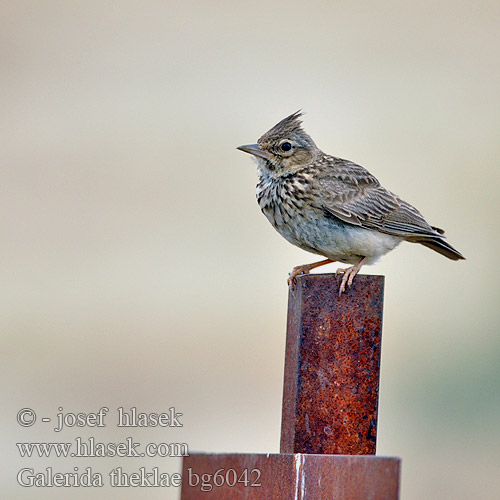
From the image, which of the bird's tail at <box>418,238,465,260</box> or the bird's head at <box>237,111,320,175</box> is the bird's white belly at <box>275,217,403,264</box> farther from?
the bird's head at <box>237,111,320,175</box>

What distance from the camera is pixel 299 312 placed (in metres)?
4.86

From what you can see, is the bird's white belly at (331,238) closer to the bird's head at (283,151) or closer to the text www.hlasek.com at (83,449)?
the bird's head at (283,151)

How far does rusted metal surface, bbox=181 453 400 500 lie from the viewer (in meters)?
4.07

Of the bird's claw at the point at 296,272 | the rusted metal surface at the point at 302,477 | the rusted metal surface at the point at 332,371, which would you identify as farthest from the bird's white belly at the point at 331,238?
the rusted metal surface at the point at 302,477

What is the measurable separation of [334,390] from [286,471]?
0.71 m

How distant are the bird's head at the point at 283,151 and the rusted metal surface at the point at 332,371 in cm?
232

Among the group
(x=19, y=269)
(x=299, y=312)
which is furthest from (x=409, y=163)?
(x=299, y=312)

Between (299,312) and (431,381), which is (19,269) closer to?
(431,381)

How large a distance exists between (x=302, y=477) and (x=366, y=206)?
312 centimetres

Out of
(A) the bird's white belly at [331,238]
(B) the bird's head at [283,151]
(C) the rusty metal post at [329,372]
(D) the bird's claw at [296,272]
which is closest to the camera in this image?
(C) the rusty metal post at [329,372]

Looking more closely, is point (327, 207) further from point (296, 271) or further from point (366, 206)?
point (296, 271)

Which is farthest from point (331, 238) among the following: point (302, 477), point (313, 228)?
point (302, 477)

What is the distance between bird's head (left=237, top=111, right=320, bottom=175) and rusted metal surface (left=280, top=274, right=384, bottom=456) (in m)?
2.32

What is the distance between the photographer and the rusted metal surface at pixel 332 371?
4.69m
